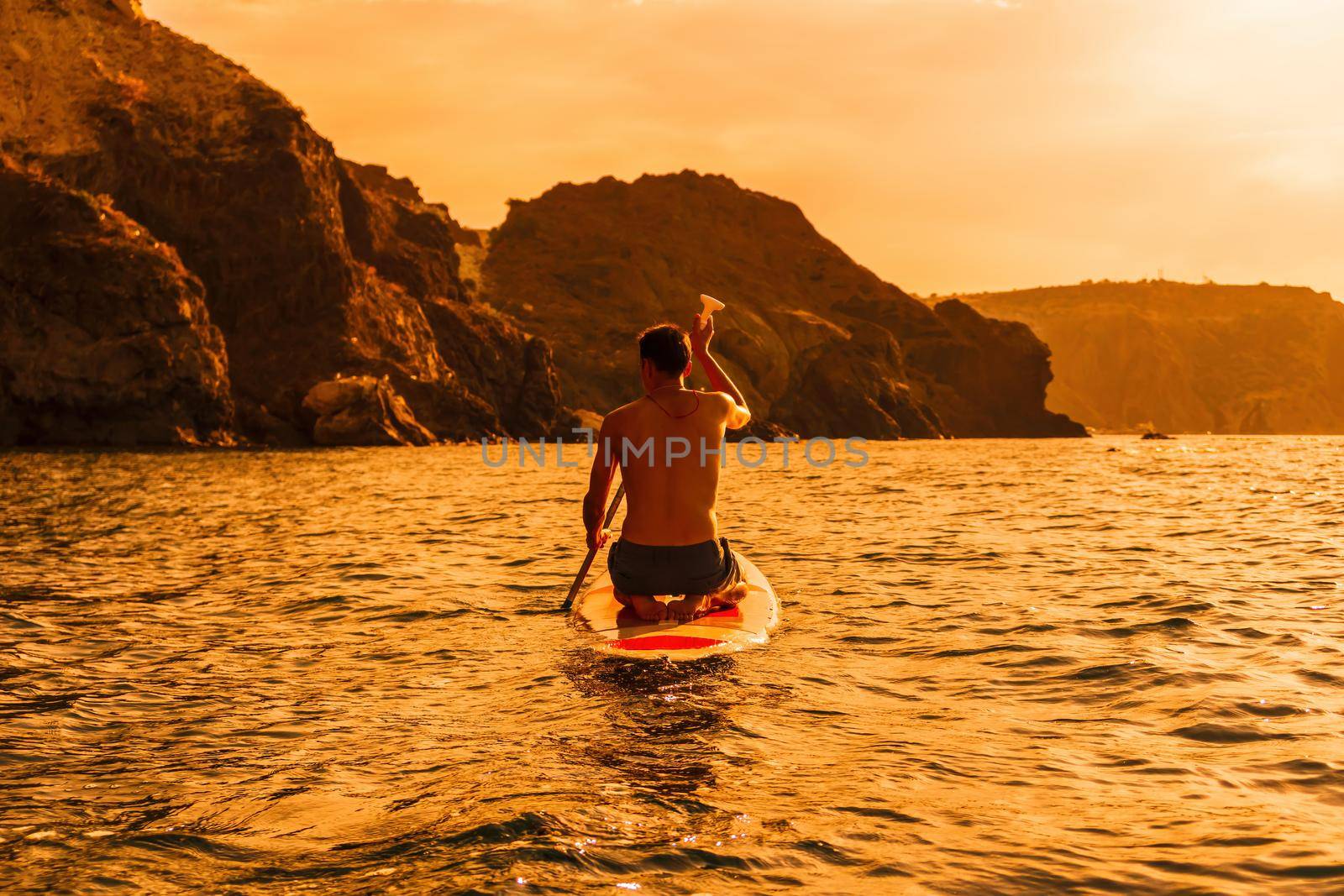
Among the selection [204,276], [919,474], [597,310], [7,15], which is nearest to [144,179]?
[204,276]

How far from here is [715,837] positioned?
15.2 feet

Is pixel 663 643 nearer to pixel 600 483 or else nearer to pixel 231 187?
pixel 600 483

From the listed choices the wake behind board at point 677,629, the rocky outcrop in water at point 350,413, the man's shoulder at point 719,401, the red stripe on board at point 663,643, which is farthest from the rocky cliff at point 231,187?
the man's shoulder at point 719,401

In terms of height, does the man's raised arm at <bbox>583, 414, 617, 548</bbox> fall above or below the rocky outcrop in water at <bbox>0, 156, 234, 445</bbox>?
below

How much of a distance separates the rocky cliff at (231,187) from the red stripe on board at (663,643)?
6810 cm

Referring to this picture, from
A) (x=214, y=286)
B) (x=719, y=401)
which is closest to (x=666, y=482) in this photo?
(x=719, y=401)

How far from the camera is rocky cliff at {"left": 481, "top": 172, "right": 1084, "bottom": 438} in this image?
440 feet

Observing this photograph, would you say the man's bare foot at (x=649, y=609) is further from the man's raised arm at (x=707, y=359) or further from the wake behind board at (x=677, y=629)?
the man's raised arm at (x=707, y=359)

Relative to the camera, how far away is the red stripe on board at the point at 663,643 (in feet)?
26.5

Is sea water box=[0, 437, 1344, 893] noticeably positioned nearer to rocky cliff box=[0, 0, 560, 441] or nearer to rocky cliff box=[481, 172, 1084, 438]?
rocky cliff box=[0, 0, 560, 441]

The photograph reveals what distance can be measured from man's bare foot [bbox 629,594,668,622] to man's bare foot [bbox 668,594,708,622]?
57mm

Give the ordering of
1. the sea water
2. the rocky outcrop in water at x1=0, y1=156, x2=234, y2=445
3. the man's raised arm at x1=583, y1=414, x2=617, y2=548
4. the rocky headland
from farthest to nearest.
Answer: the rocky headland → the rocky outcrop in water at x1=0, y1=156, x2=234, y2=445 → the man's raised arm at x1=583, y1=414, x2=617, y2=548 → the sea water

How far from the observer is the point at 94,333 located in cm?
6544

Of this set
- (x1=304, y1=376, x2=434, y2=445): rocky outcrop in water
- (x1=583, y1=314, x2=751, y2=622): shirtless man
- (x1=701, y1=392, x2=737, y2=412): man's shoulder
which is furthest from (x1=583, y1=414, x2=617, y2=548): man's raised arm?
(x1=304, y1=376, x2=434, y2=445): rocky outcrop in water
